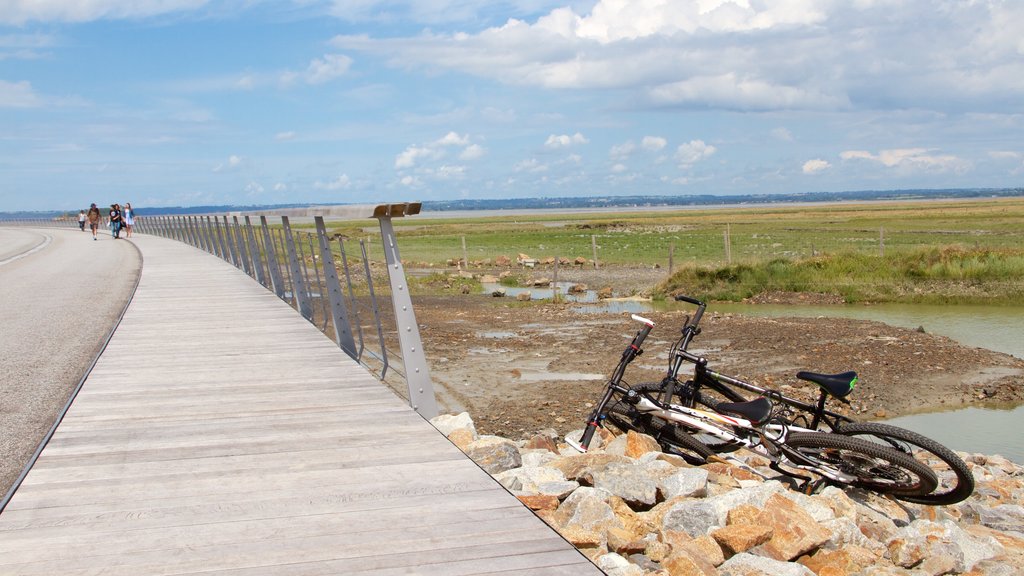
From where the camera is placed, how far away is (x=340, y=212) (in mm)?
6680

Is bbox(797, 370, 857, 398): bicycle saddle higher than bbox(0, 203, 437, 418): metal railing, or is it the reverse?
bbox(0, 203, 437, 418): metal railing

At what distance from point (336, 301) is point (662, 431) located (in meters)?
3.17

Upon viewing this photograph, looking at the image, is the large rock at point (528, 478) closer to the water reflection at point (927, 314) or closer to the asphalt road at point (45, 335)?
the asphalt road at point (45, 335)

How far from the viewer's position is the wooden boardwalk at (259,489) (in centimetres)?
351

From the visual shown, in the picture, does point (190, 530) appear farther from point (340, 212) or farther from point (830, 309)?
point (830, 309)

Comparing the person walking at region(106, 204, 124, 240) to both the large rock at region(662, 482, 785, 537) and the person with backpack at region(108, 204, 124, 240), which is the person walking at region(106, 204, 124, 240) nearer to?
the person with backpack at region(108, 204, 124, 240)

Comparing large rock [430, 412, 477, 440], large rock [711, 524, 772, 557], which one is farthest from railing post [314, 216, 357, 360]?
large rock [711, 524, 772, 557]

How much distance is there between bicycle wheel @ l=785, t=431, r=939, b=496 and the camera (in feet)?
19.6

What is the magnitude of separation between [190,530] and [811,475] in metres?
4.18

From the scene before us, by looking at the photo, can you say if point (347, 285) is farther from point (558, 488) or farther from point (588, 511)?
point (588, 511)

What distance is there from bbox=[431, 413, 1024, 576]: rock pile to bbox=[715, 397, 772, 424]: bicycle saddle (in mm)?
368

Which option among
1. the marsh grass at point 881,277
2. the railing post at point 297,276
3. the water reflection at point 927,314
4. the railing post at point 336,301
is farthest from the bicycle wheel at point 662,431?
the marsh grass at point 881,277

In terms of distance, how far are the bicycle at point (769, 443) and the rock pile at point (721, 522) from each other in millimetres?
146

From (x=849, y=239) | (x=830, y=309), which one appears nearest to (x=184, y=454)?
(x=830, y=309)
